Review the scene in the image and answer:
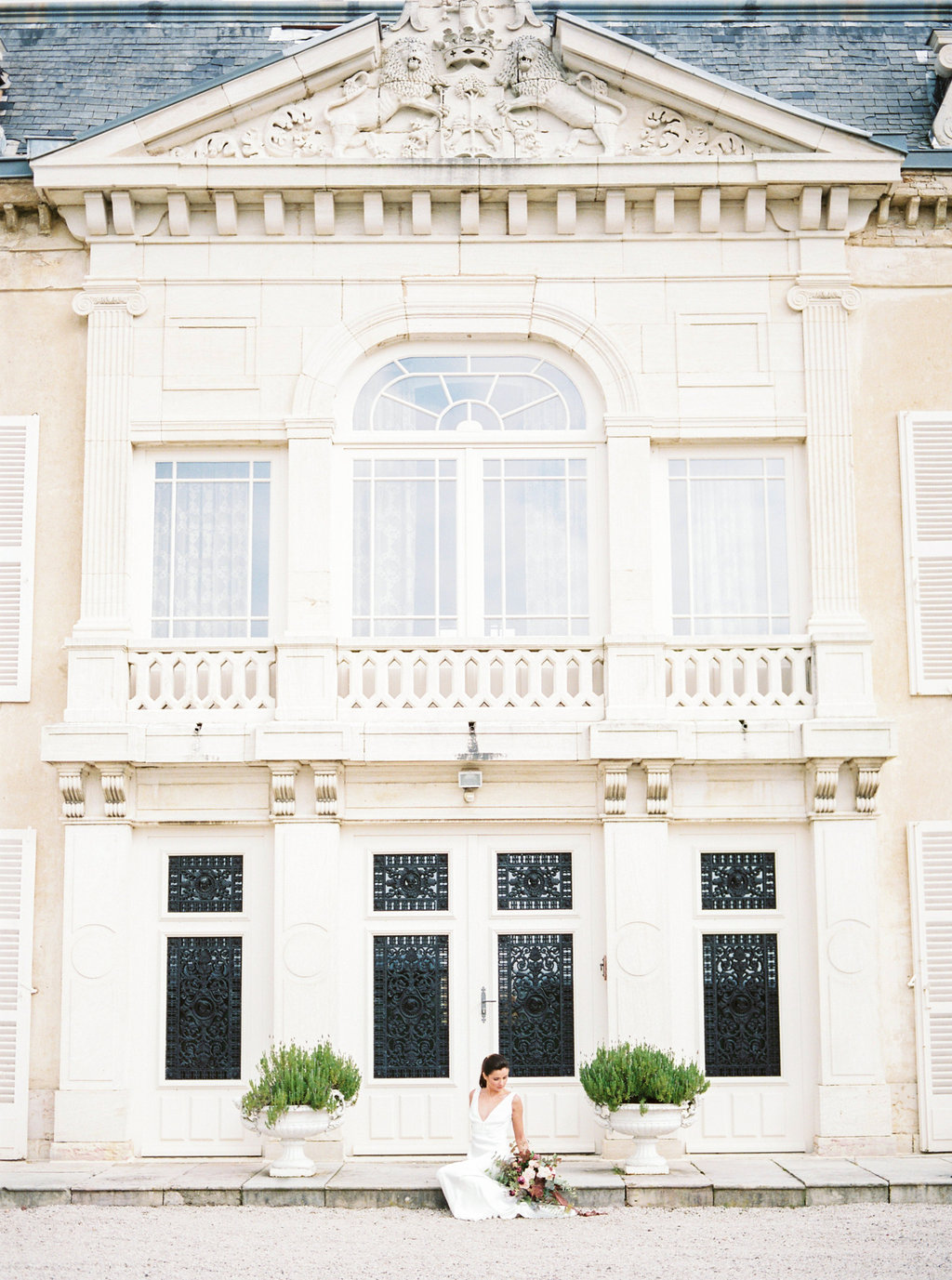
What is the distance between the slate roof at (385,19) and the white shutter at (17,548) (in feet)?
9.14

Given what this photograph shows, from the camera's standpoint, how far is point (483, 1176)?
1101 centimetres

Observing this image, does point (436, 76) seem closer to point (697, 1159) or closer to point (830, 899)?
point (830, 899)

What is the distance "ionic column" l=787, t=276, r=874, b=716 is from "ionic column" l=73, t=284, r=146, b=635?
18.5 feet

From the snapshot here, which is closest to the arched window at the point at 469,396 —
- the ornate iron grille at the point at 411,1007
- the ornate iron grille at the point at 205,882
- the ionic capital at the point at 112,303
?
the ionic capital at the point at 112,303

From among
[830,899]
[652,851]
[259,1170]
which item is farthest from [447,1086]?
[830,899]

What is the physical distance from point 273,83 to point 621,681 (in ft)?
19.0

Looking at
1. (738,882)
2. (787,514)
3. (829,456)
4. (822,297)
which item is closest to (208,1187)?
(738,882)

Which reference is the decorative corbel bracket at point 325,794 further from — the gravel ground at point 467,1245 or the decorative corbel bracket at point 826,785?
the decorative corbel bracket at point 826,785

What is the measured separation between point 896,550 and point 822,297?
224 cm

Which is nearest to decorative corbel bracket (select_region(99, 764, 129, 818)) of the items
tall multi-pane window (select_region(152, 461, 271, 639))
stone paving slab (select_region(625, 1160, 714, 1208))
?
tall multi-pane window (select_region(152, 461, 271, 639))

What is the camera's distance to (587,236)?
46.4 ft

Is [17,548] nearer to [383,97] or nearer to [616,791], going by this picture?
[383,97]

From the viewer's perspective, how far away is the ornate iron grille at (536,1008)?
43.2 ft

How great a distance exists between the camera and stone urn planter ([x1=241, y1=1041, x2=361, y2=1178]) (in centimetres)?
1184
